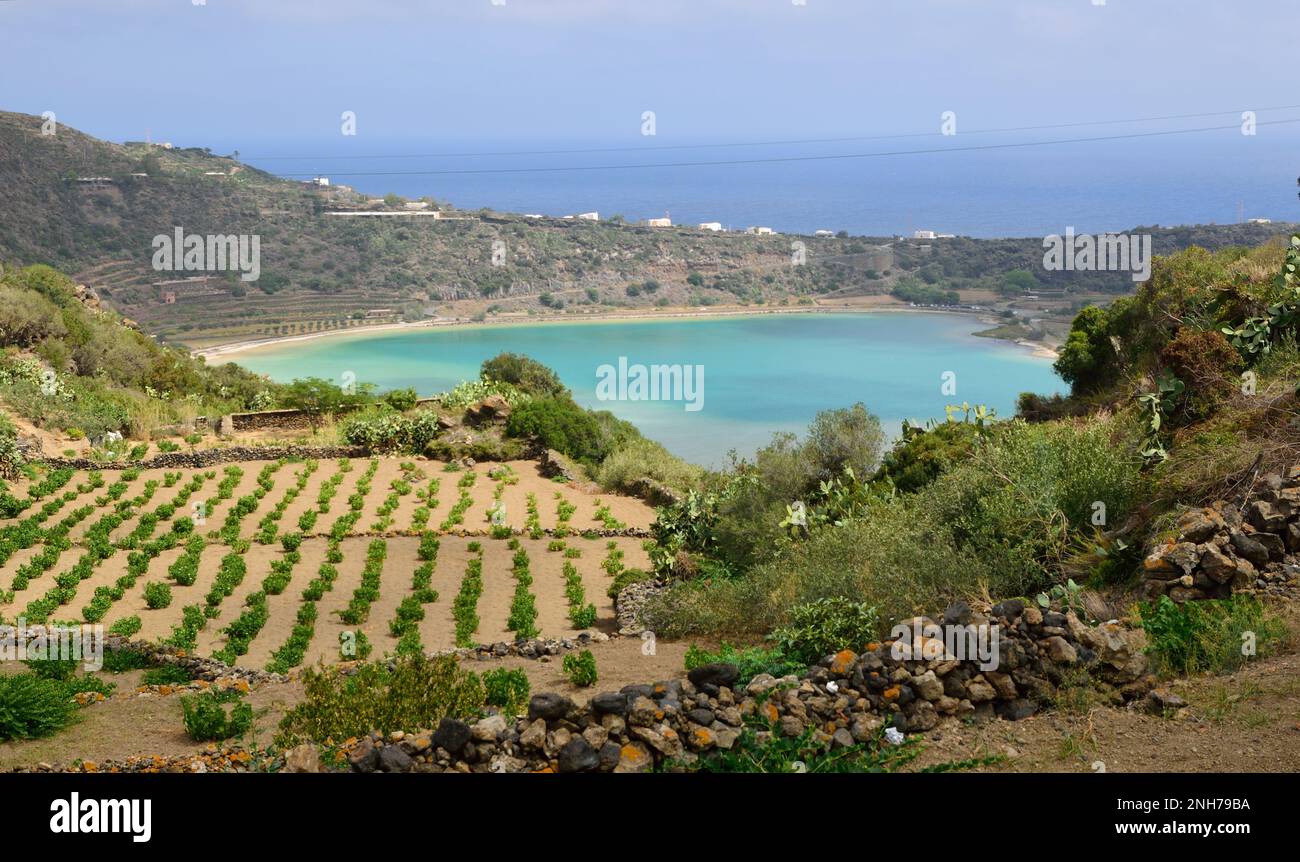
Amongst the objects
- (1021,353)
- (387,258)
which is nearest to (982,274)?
(1021,353)

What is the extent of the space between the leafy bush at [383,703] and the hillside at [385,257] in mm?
51344

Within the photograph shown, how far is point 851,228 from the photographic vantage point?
13125cm

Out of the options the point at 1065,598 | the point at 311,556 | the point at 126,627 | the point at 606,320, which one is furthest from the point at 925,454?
the point at 606,320

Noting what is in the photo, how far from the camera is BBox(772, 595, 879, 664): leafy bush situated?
7902 millimetres

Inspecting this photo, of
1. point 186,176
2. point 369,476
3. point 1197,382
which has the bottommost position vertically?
point 369,476

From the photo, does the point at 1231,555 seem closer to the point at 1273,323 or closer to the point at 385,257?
the point at 1273,323

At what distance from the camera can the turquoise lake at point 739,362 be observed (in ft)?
149

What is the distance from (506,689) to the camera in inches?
315

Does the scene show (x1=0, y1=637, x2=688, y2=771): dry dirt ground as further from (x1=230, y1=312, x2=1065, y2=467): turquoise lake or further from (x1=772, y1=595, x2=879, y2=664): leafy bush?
(x1=230, y1=312, x2=1065, y2=467): turquoise lake

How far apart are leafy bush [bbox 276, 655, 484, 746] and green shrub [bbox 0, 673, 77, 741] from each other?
180 cm

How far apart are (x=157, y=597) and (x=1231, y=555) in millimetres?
10152

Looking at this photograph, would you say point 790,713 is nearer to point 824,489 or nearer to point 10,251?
point 824,489

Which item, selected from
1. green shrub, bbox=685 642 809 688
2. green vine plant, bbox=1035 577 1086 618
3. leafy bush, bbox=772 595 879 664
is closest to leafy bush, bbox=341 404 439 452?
green shrub, bbox=685 642 809 688
